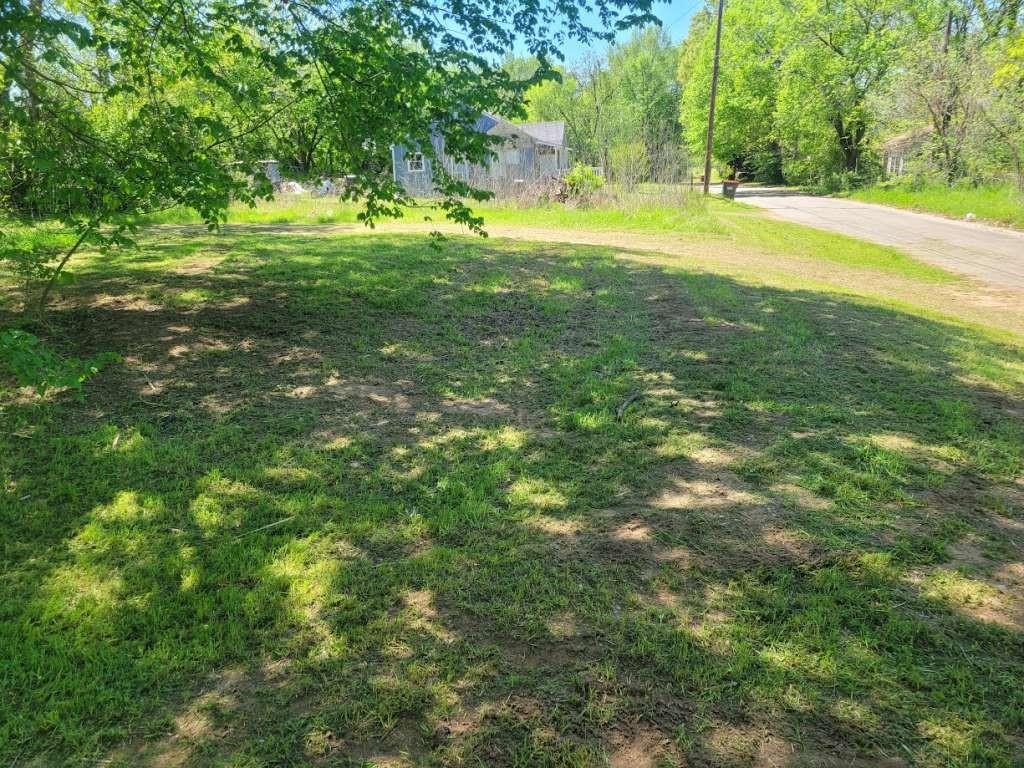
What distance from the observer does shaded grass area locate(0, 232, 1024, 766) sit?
1.99 meters

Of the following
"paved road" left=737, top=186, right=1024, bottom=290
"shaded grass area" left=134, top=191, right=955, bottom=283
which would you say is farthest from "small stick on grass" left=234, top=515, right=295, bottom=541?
"shaded grass area" left=134, top=191, right=955, bottom=283

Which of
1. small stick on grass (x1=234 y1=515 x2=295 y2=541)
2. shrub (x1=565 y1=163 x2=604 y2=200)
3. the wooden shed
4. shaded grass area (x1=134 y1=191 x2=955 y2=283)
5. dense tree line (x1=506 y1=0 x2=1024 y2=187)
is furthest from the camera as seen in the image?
the wooden shed

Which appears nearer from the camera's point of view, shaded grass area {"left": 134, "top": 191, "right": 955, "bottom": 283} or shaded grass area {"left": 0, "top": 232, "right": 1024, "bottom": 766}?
shaded grass area {"left": 0, "top": 232, "right": 1024, "bottom": 766}

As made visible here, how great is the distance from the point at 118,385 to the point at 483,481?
301 centimetres

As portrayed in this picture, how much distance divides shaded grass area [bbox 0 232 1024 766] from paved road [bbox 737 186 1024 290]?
7.61 meters

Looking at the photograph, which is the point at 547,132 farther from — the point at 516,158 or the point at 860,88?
the point at 860,88

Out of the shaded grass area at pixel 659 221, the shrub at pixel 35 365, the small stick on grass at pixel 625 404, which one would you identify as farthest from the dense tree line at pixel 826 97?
the shrub at pixel 35 365

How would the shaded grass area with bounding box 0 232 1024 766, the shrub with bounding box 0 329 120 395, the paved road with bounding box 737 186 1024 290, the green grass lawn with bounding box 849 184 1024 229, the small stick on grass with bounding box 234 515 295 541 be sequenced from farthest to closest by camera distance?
the green grass lawn with bounding box 849 184 1024 229
the paved road with bounding box 737 186 1024 290
the small stick on grass with bounding box 234 515 295 541
the shrub with bounding box 0 329 120 395
the shaded grass area with bounding box 0 232 1024 766

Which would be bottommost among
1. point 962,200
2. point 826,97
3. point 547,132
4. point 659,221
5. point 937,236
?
point 937,236

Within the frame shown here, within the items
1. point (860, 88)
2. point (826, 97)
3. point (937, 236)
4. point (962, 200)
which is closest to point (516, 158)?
point (826, 97)

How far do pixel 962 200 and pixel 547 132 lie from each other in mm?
26879

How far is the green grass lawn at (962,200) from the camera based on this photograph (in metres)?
19.2

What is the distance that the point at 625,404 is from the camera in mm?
4531

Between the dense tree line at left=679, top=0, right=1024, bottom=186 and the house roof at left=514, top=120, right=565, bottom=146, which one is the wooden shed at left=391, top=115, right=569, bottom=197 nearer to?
the house roof at left=514, top=120, right=565, bottom=146
